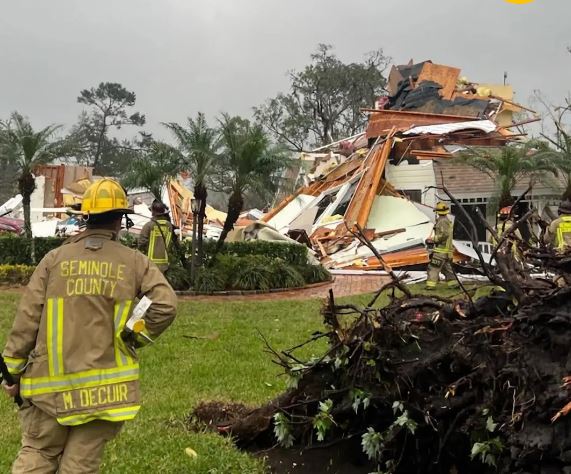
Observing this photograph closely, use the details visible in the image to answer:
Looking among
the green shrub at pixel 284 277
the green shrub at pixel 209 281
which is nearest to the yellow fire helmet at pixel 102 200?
the green shrub at pixel 209 281

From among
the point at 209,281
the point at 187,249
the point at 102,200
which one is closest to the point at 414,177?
the point at 187,249

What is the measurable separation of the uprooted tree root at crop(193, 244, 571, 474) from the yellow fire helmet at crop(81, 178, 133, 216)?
1.44 meters

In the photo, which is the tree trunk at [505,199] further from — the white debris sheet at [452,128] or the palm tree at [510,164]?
the white debris sheet at [452,128]

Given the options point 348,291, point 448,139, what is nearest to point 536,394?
point 348,291

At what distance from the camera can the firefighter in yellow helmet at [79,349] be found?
123 inches

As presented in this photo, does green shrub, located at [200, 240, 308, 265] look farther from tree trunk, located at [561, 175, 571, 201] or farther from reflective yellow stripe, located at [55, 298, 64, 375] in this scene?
reflective yellow stripe, located at [55, 298, 64, 375]

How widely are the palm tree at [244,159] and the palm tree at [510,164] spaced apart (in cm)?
672

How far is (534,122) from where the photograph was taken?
97.6ft

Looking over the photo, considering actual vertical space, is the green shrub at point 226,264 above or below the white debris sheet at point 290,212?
below

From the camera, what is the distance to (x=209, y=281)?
1394 centimetres

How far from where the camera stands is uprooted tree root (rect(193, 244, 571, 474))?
9.26 ft

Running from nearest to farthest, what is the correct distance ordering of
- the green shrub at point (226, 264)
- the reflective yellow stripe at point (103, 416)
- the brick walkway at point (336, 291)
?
1. the reflective yellow stripe at point (103, 416)
2. the brick walkway at point (336, 291)
3. the green shrub at point (226, 264)

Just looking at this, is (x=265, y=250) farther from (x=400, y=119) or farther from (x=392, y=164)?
(x=400, y=119)

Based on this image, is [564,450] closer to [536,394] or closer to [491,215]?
[536,394]
